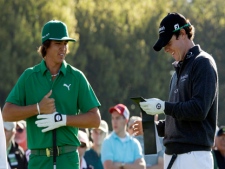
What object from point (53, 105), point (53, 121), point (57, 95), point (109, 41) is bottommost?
point (53, 121)

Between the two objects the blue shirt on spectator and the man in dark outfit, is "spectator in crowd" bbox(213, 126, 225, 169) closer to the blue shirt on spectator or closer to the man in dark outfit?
the blue shirt on spectator

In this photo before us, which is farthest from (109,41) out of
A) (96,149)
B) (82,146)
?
(82,146)

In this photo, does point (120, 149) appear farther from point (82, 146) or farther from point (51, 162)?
point (51, 162)

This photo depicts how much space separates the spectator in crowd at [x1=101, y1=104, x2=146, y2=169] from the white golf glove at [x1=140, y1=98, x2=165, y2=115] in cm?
500

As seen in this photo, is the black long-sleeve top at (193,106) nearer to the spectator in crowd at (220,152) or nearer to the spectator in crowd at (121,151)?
the spectator in crowd at (121,151)

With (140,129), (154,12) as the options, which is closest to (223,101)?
(154,12)

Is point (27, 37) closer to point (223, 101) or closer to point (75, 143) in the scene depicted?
point (223, 101)

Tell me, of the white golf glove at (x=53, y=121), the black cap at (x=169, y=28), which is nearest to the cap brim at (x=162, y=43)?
the black cap at (x=169, y=28)

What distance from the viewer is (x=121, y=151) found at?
43.9 feet

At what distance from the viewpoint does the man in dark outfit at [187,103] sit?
8016mm

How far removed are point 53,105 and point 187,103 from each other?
1.54 m

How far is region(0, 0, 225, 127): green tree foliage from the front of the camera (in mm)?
47781

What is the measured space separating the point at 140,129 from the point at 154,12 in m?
54.3

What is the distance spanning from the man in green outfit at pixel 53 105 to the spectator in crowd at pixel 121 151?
13.4 ft
